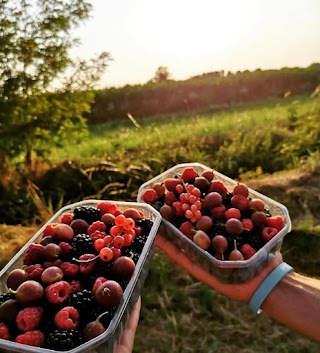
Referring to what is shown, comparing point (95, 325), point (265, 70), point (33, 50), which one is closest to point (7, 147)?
point (33, 50)

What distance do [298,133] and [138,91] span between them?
873 centimetres

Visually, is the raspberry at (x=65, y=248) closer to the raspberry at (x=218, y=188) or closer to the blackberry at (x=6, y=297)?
the blackberry at (x=6, y=297)

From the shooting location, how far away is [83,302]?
1229 millimetres

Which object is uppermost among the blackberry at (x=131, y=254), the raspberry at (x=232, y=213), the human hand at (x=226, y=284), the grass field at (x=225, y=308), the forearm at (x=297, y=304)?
the blackberry at (x=131, y=254)

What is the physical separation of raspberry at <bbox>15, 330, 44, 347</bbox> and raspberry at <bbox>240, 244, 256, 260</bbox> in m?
0.67

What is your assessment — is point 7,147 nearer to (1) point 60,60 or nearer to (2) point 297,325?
(1) point 60,60

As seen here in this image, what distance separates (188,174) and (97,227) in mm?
489

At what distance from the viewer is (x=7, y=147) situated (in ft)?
14.5

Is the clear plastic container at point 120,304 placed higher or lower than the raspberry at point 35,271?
lower

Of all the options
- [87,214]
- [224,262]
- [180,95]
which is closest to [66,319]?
[87,214]

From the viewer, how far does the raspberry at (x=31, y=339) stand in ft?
3.74

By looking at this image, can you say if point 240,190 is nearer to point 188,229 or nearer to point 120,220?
point 188,229

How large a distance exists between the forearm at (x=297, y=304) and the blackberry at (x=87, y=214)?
0.54 metres

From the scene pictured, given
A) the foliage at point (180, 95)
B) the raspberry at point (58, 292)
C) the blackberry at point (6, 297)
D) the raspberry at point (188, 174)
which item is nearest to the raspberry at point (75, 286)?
the raspberry at point (58, 292)
